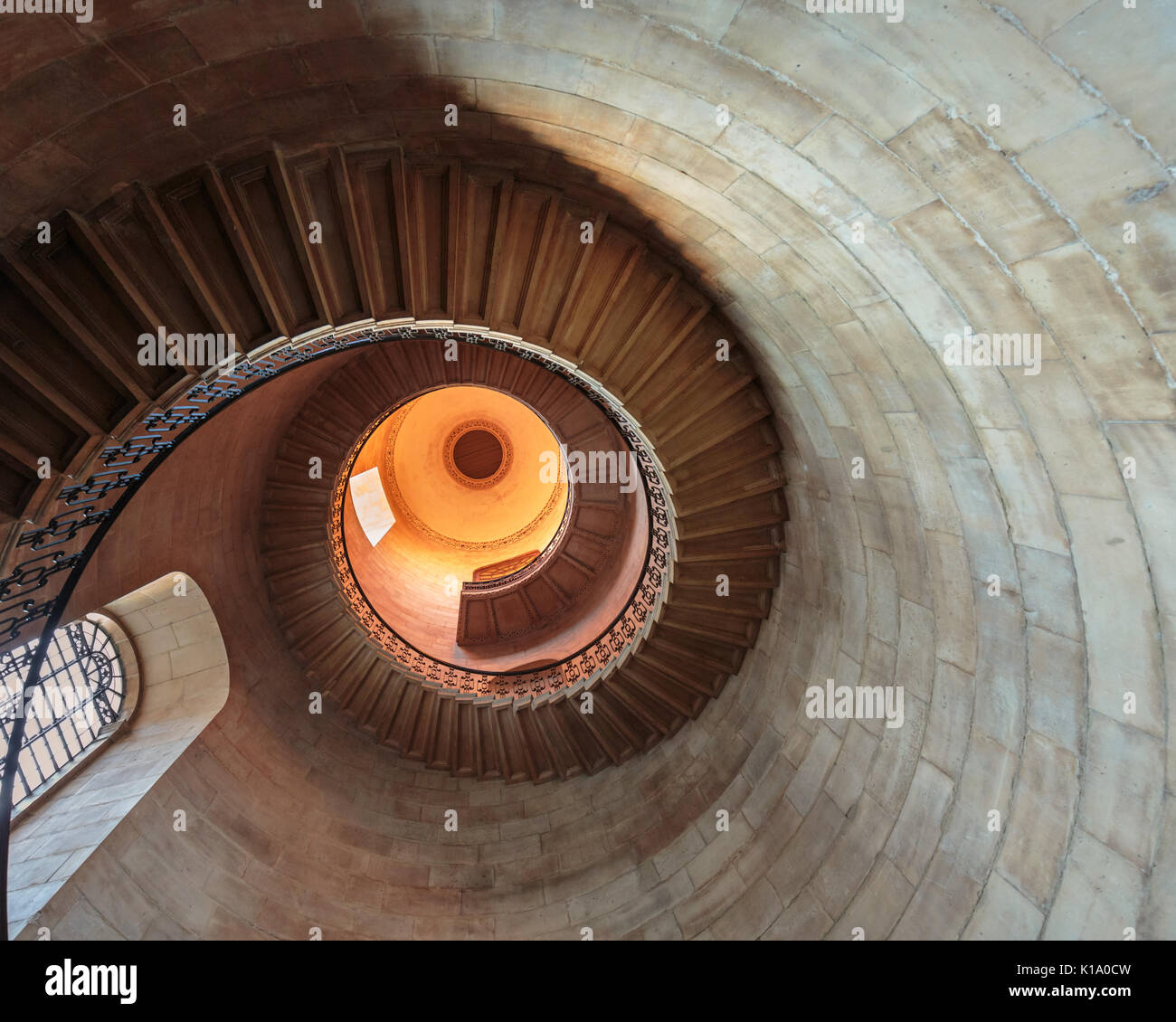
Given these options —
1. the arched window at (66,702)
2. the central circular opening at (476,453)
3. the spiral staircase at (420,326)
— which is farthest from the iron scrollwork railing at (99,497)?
the central circular opening at (476,453)

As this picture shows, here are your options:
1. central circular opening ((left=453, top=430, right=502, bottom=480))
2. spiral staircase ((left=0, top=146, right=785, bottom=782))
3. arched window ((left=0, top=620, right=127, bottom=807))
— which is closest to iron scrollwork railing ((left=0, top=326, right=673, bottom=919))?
spiral staircase ((left=0, top=146, right=785, bottom=782))

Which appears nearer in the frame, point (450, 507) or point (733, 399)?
point (733, 399)

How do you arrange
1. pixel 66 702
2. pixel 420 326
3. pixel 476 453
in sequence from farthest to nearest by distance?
1. pixel 476 453
2. pixel 66 702
3. pixel 420 326

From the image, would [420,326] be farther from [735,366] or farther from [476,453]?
[476,453]

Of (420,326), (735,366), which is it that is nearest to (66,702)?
(420,326)

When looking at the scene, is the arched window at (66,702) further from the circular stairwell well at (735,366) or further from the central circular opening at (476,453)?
the central circular opening at (476,453)
